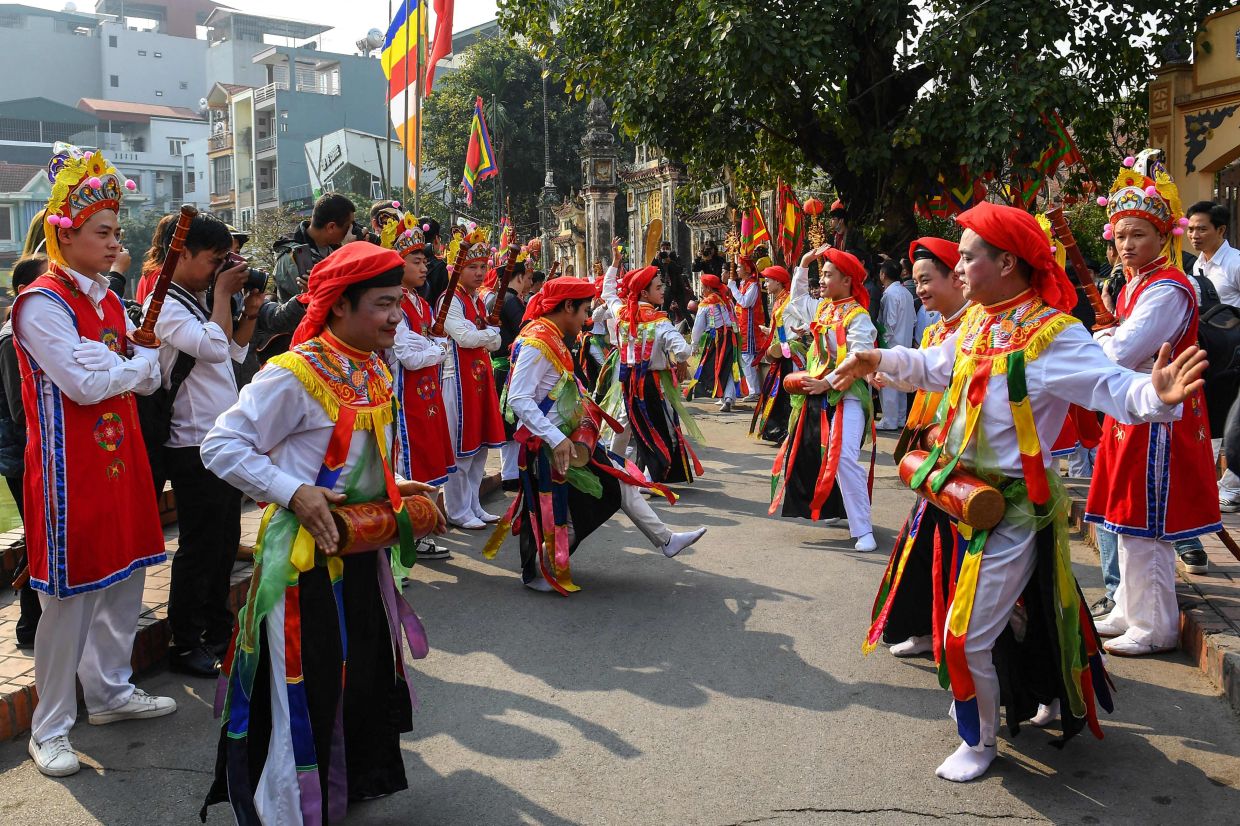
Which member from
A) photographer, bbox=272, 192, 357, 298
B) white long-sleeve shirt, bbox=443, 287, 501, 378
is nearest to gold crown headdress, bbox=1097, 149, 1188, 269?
photographer, bbox=272, 192, 357, 298

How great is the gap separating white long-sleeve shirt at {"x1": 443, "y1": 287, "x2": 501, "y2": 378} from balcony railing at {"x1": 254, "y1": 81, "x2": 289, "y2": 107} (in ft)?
211

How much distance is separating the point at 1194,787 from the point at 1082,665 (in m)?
0.51

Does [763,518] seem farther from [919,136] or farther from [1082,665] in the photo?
[919,136]

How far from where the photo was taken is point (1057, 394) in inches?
139

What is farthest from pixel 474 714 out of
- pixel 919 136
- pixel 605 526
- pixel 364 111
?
pixel 364 111

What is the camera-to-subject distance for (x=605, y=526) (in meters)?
7.75

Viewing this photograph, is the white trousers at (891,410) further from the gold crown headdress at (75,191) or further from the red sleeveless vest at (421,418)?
the gold crown headdress at (75,191)

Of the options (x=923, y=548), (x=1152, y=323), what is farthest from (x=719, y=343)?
(x=923, y=548)

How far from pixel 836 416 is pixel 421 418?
8.65ft

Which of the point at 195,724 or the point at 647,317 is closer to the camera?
the point at 195,724

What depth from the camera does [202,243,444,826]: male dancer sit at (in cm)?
308

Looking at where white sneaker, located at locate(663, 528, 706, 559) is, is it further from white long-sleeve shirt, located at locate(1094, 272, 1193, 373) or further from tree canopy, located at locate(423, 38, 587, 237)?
tree canopy, located at locate(423, 38, 587, 237)

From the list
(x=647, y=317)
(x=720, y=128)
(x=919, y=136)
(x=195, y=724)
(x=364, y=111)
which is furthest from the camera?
(x=364, y=111)

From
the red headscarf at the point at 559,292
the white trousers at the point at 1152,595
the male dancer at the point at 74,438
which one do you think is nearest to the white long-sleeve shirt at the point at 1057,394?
the white trousers at the point at 1152,595
